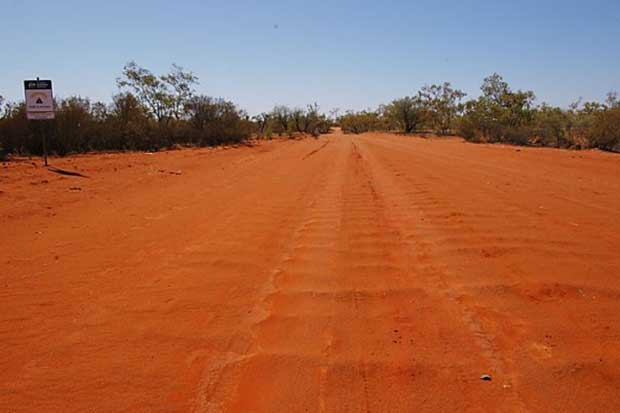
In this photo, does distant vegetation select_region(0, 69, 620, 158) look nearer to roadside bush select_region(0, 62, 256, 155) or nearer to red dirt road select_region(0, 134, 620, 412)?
roadside bush select_region(0, 62, 256, 155)

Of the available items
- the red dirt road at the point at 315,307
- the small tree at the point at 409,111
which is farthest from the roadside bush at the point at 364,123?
the red dirt road at the point at 315,307

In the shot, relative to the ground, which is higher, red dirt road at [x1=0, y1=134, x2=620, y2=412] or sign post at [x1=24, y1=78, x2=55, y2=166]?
sign post at [x1=24, y1=78, x2=55, y2=166]

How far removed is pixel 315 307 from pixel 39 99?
15.7 metres

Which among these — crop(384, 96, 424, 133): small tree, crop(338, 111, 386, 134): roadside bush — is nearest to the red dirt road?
crop(384, 96, 424, 133): small tree

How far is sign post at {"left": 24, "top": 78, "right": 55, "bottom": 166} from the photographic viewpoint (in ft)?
51.4

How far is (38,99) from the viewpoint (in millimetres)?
15852

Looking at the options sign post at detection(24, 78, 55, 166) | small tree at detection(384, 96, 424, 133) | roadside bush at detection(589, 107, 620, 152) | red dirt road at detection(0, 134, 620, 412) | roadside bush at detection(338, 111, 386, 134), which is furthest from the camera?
roadside bush at detection(338, 111, 386, 134)

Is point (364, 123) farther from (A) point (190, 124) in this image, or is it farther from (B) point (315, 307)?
(B) point (315, 307)

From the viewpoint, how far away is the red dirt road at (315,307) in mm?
2855

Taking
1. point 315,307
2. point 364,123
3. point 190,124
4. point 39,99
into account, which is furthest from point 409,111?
point 315,307

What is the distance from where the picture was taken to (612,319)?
3736mm

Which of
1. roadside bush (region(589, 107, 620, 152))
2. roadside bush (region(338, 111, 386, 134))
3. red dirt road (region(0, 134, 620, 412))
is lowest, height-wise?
red dirt road (region(0, 134, 620, 412))

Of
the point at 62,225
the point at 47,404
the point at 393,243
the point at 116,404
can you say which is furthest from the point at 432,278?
the point at 62,225

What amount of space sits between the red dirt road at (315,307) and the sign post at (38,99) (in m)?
8.56
